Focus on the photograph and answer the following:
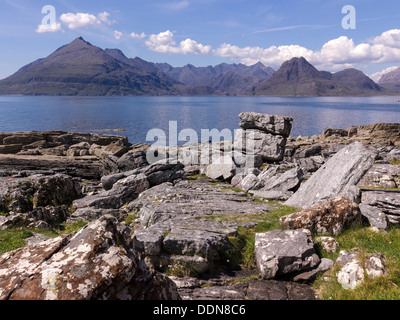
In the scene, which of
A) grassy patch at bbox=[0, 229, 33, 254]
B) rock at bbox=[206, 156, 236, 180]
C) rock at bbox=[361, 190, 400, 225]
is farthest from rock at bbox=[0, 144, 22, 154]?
rock at bbox=[361, 190, 400, 225]

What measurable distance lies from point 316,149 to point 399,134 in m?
34.4

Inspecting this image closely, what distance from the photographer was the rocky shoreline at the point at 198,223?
20.9 ft

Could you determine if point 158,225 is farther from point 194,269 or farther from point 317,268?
point 317,268

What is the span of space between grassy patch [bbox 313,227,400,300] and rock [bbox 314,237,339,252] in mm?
241

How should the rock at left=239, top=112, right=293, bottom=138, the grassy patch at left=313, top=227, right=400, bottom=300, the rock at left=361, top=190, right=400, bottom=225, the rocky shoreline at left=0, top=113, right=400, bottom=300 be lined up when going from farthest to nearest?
the rock at left=239, top=112, right=293, bottom=138 → the rock at left=361, top=190, right=400, bottom=225 → the grassy patch at left=313, top=227, right=400, bottom=300 → the rocky shoreline at left=0, top=113, right=400, bottom=300

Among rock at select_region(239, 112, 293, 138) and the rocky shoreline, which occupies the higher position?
rock at select_region(239, 112, 293, 138)

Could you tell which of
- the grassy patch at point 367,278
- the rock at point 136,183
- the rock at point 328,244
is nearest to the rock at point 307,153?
the rock at point 136,183

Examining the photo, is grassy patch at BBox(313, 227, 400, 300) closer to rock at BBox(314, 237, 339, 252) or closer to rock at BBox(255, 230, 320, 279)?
rock at BBox(314, 237, 339, 252)

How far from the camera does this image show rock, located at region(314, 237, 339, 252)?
1215 centimetres

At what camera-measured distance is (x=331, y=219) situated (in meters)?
13.7

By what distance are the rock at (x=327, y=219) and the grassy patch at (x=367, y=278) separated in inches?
16.2
